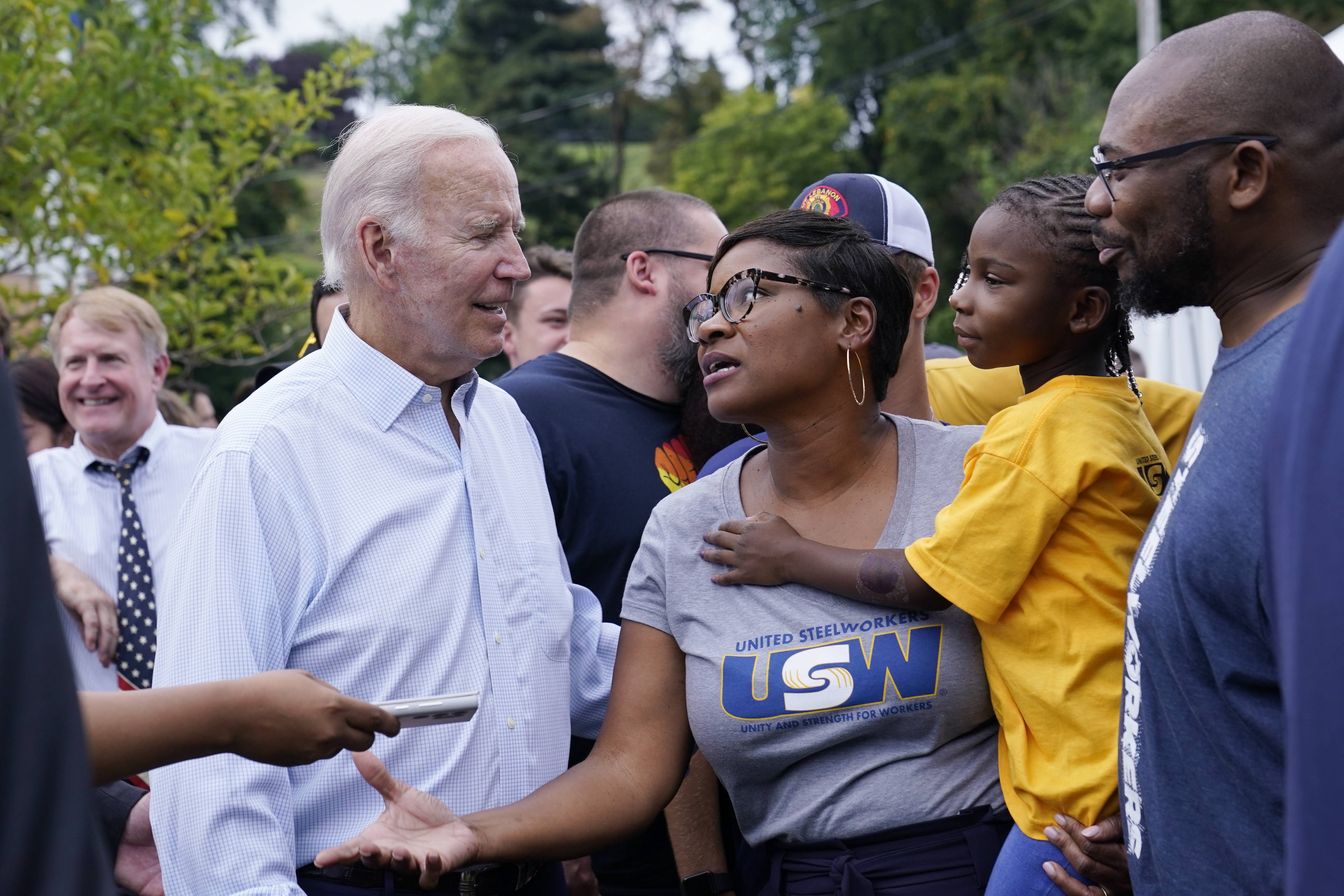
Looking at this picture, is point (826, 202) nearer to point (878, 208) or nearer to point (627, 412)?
point (878, 208)

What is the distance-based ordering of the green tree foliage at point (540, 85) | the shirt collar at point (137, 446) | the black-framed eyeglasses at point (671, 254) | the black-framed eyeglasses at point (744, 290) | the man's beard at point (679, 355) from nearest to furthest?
the black-framed eyeglasses at point (744, 290), the man's beard at point (679, 355), the black-framed eyeglasses at point (671, 254), the shirt collar at point (137, 446), the green tree foliage at point (540, 85)

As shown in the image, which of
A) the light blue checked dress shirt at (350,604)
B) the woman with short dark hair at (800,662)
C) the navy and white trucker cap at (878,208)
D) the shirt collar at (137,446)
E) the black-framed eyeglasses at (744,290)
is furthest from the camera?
the shirt collar at (137,446)

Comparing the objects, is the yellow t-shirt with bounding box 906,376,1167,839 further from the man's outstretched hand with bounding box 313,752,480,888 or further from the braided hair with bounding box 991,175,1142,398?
the man's outstretched hand with bounding box 313,752,480,888

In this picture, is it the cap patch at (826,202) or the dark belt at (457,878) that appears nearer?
the dark belt at (457,878)

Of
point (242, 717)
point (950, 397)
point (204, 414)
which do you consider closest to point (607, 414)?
point (950, 397)

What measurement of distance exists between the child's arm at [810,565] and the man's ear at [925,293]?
3.91 ft

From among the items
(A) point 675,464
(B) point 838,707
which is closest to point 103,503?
(A) point 675,464

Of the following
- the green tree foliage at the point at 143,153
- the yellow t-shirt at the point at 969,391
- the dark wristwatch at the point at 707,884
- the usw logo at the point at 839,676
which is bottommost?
the dark wristwatch at the point at 707,884

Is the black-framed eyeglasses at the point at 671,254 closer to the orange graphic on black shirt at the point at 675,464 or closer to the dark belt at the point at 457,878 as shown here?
the orange graphic on black shirt at the point at 675,464

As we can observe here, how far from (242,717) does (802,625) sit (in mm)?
1224

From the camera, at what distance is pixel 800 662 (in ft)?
7.87

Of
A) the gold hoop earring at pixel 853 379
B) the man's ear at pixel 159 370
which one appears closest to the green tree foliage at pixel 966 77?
the man's ear at pixel 159 370

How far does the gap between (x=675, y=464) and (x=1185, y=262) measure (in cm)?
216

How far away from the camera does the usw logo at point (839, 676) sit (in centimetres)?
236
